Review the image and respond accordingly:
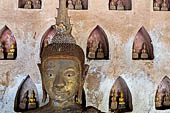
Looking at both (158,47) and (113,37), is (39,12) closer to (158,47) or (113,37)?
(113,37)

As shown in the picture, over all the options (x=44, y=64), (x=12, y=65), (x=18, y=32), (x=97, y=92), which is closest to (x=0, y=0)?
(x=18, y=32)

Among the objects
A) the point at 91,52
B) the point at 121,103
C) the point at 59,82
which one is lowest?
the point at 121,103

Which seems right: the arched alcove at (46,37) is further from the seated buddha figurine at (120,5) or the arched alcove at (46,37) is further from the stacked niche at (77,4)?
the seated buddha figurine at (120,5)

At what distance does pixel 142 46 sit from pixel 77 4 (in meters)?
0.42

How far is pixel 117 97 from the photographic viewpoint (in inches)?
50.3

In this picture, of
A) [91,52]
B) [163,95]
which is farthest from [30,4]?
[163,95]

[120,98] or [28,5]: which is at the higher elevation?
[28,5]

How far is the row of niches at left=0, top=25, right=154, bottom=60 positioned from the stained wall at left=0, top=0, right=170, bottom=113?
0.03 meters

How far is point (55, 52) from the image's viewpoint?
88 centimetres

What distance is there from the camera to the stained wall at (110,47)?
120 centimetres

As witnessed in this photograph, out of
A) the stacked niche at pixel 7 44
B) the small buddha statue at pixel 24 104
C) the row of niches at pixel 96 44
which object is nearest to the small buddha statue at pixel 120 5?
the row of niches at pixel 96 44

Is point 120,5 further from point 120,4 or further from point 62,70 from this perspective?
point 62,70

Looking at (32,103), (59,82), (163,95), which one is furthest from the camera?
(163,95)

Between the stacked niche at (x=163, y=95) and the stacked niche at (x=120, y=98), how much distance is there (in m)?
0.16
